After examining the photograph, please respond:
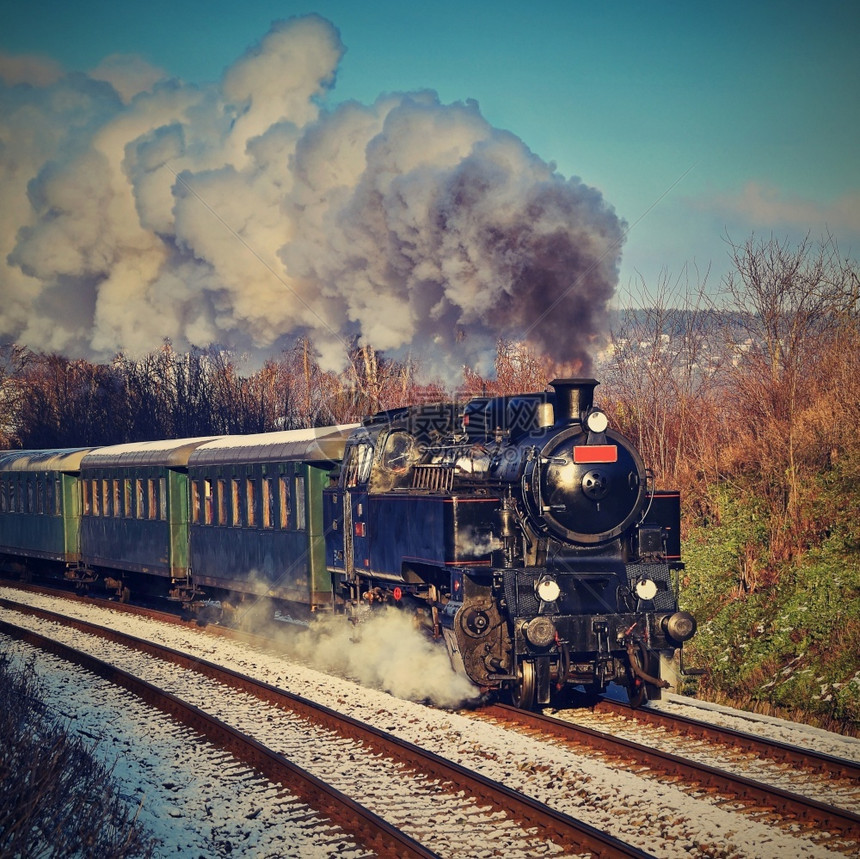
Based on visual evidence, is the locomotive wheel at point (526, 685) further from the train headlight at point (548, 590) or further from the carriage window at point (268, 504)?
the carriage window at point (268, 504)

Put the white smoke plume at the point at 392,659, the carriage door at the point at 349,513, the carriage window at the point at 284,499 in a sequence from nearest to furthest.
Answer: the white smoke plume at the point at 392,659
the carriage door at the point at 349,513
the carriage window at the point at 284,499

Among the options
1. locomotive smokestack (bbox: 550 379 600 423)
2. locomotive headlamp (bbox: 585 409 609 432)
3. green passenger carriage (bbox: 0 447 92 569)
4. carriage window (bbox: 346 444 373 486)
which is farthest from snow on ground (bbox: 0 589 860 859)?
green passenger carriage (bbox: 0 447 92 569)

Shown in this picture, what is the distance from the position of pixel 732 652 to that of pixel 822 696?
5.68 ft

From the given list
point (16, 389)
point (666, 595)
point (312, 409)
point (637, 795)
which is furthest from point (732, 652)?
point (16, 389)

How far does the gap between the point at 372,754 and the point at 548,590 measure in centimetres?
203

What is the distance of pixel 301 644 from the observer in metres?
13.7

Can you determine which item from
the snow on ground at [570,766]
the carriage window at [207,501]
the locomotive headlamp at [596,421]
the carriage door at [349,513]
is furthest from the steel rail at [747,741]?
the carriage window at [207,501]

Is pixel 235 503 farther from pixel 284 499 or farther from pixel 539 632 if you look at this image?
pixel 539 632

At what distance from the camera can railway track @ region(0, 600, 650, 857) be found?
599cm

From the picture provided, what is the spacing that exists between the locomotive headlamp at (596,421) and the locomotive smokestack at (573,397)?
22cm

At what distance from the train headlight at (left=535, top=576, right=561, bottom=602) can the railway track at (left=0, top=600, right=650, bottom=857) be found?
177 cm

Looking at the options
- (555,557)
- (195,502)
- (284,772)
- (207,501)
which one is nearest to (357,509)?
(555,557)

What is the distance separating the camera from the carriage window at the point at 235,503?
15.9m

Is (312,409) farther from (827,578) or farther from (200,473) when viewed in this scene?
(827,578)
